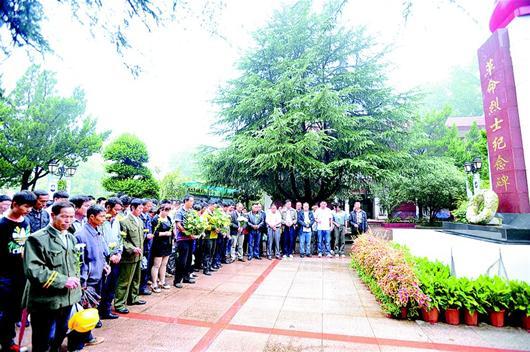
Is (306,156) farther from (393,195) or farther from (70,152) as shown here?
(70,152)

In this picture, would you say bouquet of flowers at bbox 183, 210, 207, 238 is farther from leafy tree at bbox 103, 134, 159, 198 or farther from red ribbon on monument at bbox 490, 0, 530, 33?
leafy tree at bbox 103, 134, 159, 198

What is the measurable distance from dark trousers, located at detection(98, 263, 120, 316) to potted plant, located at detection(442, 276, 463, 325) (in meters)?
4.61

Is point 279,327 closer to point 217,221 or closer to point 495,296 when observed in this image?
point 495,296

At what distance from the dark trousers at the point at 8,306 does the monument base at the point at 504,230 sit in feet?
24.0

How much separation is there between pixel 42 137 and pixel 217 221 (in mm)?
13050

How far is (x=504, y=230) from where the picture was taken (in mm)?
5340

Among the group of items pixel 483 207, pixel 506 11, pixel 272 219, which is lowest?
pixel 272 219

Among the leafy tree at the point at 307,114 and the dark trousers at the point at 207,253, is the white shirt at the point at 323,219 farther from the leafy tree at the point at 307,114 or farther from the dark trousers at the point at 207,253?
the dark trousers at the point at 207,253

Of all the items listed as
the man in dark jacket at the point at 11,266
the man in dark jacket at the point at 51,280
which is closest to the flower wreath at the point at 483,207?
the man in dark jacket at the point at 51,280

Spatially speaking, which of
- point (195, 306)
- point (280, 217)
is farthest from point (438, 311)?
point (280, 217)

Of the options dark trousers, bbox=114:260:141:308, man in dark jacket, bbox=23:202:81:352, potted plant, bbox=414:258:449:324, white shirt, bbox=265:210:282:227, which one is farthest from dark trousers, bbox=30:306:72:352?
white shirt, bbox=265:210:282:227

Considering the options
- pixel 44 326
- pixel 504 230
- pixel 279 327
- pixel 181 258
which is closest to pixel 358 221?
pixel 504 230

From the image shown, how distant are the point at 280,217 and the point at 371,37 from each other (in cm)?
874

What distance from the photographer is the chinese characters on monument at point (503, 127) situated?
6.36 meters
